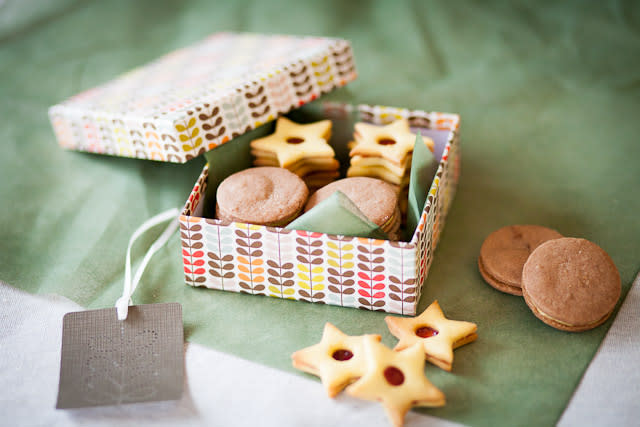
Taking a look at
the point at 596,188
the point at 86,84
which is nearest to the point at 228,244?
the point at 596,188

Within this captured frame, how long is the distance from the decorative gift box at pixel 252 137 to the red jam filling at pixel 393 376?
0.58 ft

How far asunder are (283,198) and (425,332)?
373 millimetres

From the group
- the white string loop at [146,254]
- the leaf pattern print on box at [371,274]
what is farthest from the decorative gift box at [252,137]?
the white string loop at [146,254]

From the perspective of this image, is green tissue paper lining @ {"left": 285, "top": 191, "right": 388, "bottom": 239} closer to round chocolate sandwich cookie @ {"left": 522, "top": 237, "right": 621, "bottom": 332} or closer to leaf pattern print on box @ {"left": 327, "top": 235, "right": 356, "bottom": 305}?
leaf pattern print on box @ {"left": 327, "top": 235, "right": 356, "bottom": 305}

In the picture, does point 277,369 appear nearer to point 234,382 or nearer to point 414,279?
point 234,382

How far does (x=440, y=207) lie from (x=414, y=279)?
267mm

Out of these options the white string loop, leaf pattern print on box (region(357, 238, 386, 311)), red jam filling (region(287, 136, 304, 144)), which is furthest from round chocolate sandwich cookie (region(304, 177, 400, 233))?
the white string loop

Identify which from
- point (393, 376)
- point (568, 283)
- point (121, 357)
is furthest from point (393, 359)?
point (121, 357)

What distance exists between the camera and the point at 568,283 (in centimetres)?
102

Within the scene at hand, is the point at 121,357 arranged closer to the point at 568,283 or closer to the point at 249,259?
the point at 249,259

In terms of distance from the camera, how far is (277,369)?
100cm

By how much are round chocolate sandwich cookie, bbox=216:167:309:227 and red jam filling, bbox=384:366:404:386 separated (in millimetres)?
363

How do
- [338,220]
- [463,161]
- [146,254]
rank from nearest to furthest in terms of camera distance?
[338,220], [146,254], [463,161]

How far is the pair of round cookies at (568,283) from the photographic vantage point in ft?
3.32
